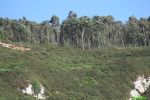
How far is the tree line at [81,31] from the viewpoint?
130 meters

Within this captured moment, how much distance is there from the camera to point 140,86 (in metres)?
65.2

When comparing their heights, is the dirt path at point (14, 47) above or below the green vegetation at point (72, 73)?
above

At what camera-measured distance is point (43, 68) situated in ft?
213

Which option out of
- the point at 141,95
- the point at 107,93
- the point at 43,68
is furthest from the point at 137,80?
the point at 43,68


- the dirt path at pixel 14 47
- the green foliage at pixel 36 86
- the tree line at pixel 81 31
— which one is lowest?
the green foliage at pixel 36 86

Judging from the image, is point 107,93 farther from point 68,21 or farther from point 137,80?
point 68,21

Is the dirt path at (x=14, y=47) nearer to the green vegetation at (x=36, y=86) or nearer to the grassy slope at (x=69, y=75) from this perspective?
the grassy slope at (x=69, y=75)

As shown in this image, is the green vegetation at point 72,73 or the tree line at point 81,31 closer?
the green vegetation at point 72,73

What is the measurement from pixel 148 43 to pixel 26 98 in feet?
296

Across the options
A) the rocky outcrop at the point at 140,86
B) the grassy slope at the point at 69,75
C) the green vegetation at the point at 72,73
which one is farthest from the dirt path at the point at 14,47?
the rocky outcrop at the point at 140,86

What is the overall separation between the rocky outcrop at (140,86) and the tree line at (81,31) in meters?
61.2

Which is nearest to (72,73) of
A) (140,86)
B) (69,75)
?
(69,75)

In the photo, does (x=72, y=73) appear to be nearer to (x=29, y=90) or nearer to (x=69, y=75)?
(x=69, y=75)

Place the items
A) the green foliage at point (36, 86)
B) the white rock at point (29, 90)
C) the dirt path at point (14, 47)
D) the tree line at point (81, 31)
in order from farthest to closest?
the tree line at point (81, 31) < the dirt path at point (14, 47) < the green foliage at point (36, 86) < the white rock at point (29, 90)
